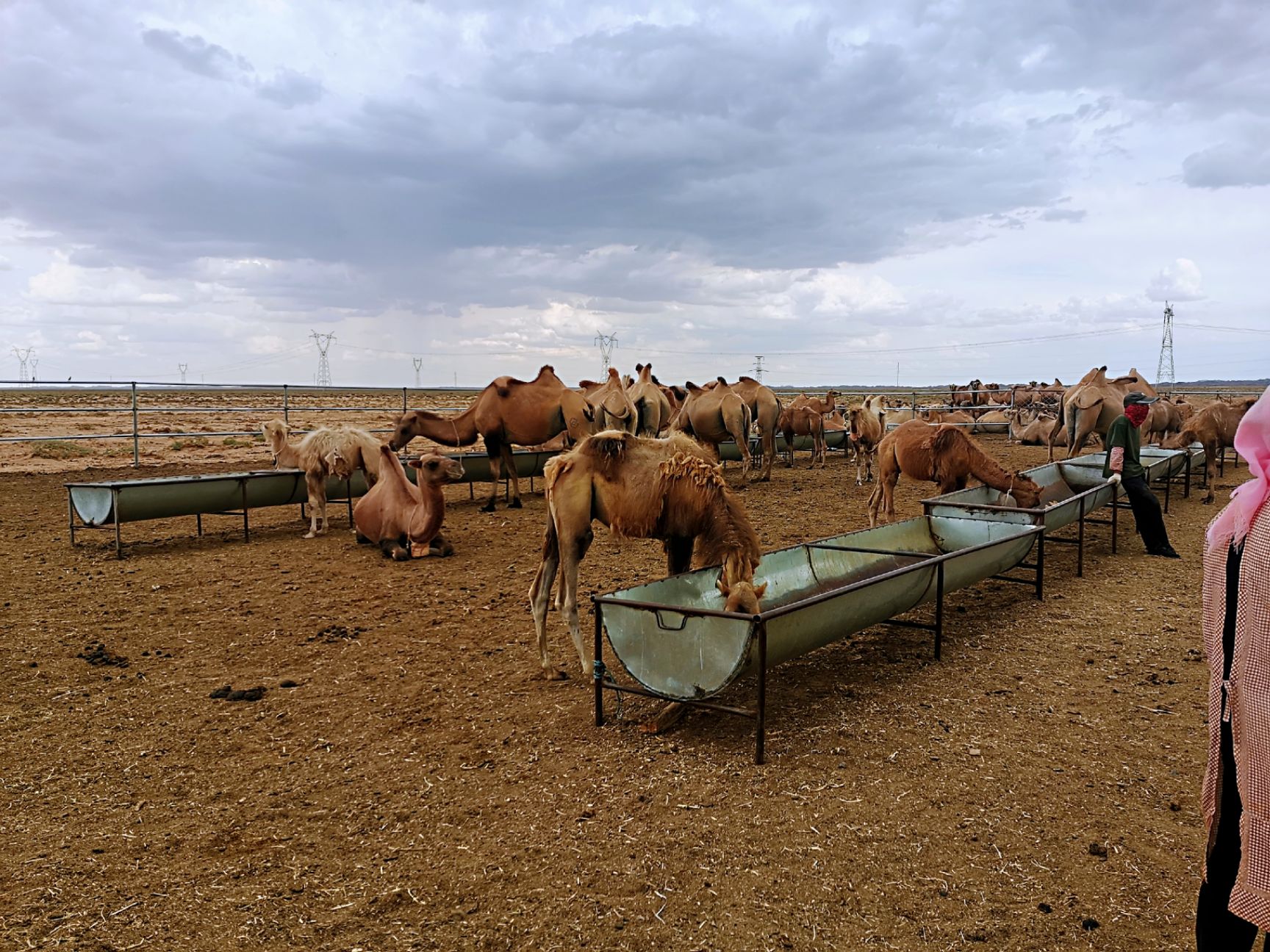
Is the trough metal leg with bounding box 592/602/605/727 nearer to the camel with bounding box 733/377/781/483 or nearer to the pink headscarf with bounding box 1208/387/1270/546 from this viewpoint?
the pink headscarf with bounding box 1208/387/1270/546

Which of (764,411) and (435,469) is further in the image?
(764,411)

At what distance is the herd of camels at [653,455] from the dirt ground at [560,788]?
1.07 meters

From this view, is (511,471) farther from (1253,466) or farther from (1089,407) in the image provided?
(1253,466)

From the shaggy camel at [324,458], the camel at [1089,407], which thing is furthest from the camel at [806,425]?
the shaggy camel at [324,458]

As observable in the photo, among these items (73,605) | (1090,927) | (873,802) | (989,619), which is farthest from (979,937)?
(73,605)

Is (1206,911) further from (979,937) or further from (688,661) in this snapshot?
(688,661)

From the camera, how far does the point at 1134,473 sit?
9.55 metres

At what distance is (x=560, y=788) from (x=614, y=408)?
1107 centimetres

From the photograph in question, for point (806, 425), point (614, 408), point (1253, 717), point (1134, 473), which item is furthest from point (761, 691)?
point (806, 425)

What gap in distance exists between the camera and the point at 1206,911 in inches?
85.6

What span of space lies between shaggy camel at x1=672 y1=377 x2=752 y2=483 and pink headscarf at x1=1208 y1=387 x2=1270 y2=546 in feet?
46.9

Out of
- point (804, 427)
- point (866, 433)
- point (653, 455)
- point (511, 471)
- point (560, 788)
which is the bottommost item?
point (560, 788)

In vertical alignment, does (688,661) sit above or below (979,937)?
above

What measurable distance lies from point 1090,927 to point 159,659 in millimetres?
6247
